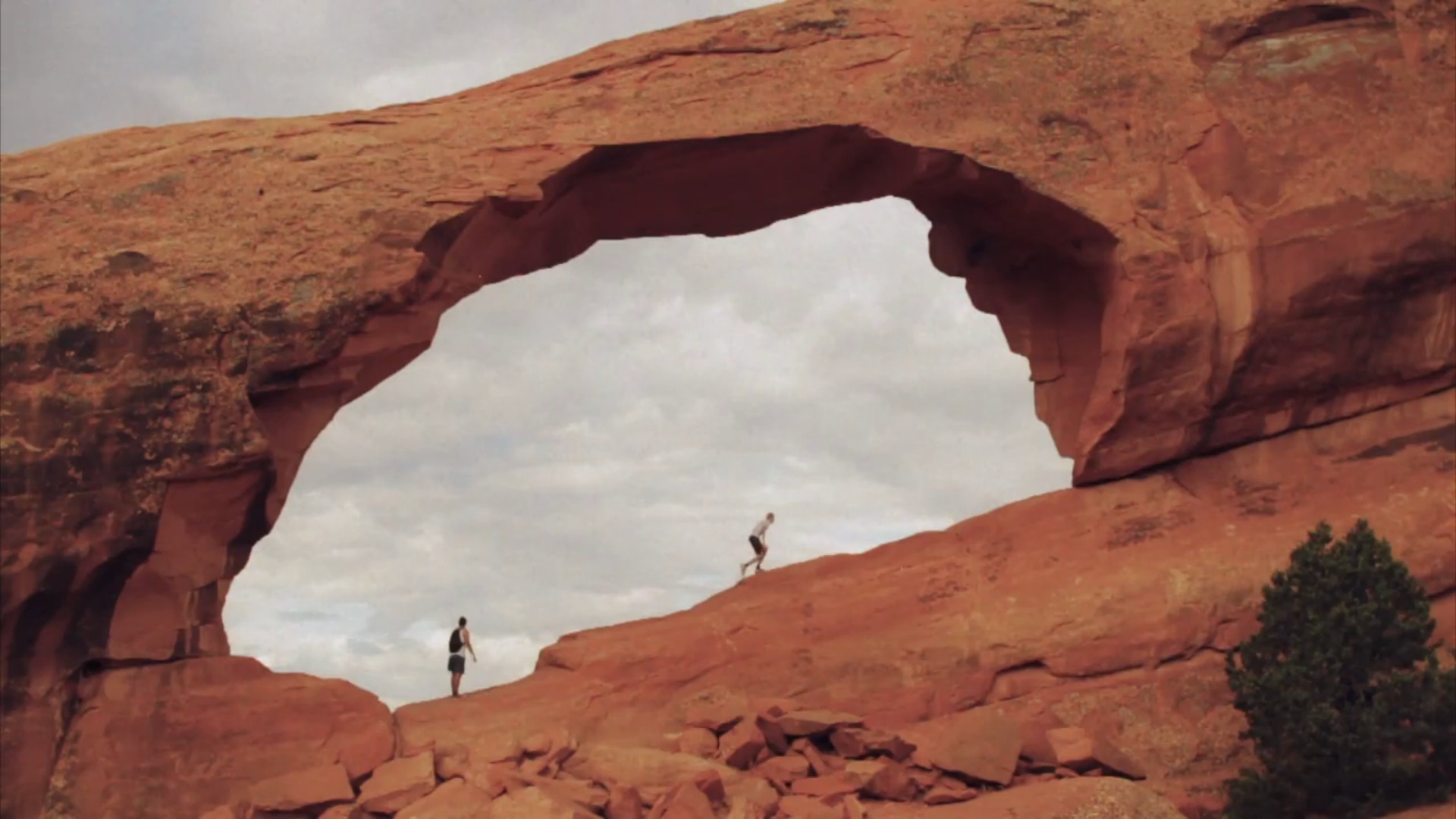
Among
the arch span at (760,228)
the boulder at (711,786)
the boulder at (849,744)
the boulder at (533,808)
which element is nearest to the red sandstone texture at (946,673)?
the boulder at (849,744)

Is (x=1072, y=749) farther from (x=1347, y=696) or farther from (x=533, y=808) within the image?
(x=533, y=808)

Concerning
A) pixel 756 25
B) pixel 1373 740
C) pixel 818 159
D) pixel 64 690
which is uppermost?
pixel 756 25

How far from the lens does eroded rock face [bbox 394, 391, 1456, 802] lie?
17.1 meters

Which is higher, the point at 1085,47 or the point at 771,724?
the point at 1085,47

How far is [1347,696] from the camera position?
15.1 m

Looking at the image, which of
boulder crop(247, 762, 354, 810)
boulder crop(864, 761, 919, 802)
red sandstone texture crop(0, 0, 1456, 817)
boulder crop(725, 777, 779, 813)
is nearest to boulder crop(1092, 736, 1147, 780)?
red sandstone texture crop(0, 0, 1456, 817)

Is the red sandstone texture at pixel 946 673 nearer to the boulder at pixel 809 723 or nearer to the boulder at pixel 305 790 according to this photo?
the boulder at pixel 809 723

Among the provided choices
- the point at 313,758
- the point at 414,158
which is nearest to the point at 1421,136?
the point at 414,158

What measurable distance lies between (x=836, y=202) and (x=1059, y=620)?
587 cm

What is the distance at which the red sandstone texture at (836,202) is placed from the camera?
16.5 meters

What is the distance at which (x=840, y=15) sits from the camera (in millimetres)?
19031

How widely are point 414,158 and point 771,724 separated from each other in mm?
7433

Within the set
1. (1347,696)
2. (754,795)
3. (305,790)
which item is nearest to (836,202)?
Answer: (754,795)

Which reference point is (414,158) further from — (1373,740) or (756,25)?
(1373,740)
